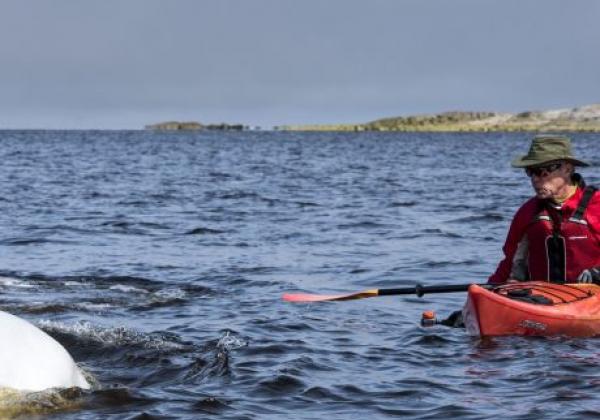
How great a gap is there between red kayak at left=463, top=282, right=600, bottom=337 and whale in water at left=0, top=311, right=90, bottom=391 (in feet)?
12.7

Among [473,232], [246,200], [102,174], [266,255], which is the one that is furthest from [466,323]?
[102,174]

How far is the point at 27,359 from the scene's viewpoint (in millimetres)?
6754

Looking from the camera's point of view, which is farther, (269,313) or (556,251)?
(269,313)

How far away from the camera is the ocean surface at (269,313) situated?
305 inches

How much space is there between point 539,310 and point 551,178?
3.68 feet

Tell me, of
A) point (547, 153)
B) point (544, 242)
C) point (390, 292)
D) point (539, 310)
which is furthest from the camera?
point (390, 292)

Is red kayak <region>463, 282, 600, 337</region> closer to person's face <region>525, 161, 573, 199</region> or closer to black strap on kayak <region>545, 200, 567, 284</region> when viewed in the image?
black strap on kayak <region>545, 200, 567, 284</region>

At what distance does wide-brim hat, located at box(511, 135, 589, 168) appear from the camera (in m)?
9.37

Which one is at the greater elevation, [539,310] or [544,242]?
[544,242]

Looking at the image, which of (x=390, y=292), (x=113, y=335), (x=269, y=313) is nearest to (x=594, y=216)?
(x=390, y=292)

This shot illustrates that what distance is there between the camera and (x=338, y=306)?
38.6ft

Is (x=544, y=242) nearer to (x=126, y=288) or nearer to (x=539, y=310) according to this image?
(x=539, y=310)

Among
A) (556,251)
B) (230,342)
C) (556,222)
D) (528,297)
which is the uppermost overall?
(556,222)

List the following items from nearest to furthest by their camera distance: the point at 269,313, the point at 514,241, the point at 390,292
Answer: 1. the point at 514,241
2. the point at 390,292
3. the point at 269,313
